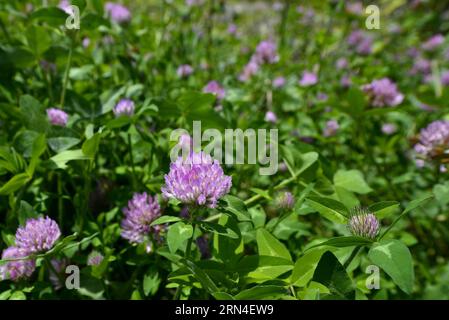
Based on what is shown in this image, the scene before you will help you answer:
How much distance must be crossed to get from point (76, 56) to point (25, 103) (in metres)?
0.41

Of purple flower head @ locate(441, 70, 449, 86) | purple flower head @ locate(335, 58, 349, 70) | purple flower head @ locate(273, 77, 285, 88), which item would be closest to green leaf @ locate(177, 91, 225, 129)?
purple flower head @ locate(273, 77, 285, 88)

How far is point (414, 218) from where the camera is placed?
1.60 metres

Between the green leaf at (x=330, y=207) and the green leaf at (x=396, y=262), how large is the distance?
0.10 meters

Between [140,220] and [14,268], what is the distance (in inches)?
10.2

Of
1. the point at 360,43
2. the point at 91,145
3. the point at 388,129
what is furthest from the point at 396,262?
the point at 360,43

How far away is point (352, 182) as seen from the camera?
1.17 meters

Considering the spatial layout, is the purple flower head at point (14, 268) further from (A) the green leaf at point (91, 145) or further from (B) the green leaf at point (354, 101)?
(B) the green leaf at point (354, 101)

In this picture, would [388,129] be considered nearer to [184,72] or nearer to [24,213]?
[184,72]

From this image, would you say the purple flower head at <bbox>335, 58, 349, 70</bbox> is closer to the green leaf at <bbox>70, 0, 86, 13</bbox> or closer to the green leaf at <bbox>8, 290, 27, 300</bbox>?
the green leaf at <bbox>70, 0, 86, 13</bbox>

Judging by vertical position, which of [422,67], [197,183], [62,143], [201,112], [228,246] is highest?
[422,67]

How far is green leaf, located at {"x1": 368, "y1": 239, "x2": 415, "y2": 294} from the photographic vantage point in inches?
26.5

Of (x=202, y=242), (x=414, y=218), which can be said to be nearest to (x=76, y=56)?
(x=202, y=242)

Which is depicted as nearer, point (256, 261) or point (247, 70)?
point (256, 261)
